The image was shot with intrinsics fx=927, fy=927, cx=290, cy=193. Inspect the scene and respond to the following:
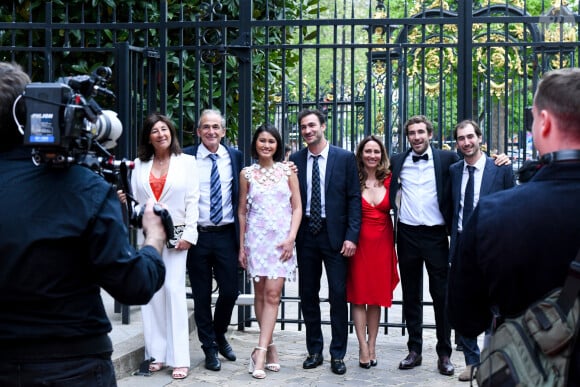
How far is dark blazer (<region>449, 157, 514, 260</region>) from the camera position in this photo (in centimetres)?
707

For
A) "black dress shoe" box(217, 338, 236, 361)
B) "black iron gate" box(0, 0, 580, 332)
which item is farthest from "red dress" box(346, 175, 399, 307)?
"black dress shoe" box(217, 338, 236, 361)

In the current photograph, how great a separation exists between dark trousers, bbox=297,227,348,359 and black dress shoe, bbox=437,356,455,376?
0.76m

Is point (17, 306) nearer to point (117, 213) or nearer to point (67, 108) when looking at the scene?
point (117, 213)

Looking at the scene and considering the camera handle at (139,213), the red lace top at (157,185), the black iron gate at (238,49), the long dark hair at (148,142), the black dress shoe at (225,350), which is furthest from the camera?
the black iron gate at (238,49)

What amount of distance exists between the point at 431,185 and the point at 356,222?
2.17ft

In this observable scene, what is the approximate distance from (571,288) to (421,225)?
469cm

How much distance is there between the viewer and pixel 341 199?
7.39 m

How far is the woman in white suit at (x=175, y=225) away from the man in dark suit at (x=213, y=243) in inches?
10.3

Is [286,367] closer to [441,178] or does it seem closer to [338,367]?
[338,367]

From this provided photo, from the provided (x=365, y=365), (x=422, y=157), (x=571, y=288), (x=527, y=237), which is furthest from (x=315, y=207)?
(x=571, y=288)

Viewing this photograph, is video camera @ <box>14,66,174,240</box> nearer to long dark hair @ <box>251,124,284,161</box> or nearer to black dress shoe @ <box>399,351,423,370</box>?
long dark hair @ <box>251,124,284,161</box>

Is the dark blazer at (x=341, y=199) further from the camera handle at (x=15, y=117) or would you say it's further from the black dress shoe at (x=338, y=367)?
the camera handle at (x=15, y=117)

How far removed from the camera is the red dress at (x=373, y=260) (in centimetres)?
742

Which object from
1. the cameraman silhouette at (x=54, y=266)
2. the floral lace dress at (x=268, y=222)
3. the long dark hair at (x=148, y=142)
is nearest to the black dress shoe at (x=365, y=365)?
the floral lace dress at (x=268, y=222)
